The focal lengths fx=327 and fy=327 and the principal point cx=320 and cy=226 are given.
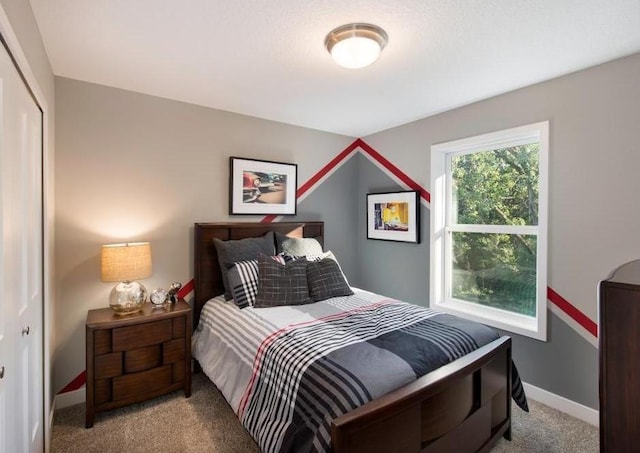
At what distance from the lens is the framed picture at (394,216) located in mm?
3354

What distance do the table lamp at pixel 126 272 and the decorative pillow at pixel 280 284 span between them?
838mm

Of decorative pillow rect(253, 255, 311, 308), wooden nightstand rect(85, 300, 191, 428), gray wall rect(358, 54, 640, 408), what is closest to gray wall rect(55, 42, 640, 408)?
gray wall rect(358, 54, 640, 408)

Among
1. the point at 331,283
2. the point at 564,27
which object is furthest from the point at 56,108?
the point at 564,27

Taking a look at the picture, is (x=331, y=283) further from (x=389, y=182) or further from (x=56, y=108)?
(x=56, y=108)

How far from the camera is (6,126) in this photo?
120cm

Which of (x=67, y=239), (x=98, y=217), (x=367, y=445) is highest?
(x=98, y=217)

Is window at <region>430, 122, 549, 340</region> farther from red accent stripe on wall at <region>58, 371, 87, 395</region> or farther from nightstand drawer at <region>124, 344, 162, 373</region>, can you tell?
red accent stripe on wall at <region>58, 371, 87, 395</region>

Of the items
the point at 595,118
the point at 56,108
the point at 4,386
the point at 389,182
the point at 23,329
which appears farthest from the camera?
the point at 389,182

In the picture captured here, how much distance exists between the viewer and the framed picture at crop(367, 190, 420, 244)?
11.0 ft

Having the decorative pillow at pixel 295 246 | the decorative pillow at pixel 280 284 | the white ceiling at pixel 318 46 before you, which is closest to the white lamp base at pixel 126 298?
the decorative pillow at pixel 280 284

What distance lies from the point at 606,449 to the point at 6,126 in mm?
3000

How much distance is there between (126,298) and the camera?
237 centimetres

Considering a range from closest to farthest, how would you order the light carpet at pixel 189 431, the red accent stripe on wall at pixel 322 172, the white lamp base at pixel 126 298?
the light carpet at pixel 189 431 < the white lamp base at pixel 126 298 < the red accent stripe on wall at pixel 322 172

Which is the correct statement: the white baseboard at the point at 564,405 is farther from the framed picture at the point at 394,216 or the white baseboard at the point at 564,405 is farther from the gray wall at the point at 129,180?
the gray wall at the point at 129,180
